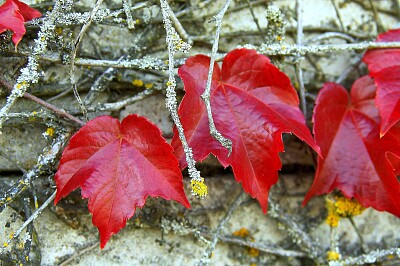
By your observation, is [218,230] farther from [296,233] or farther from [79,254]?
[79,254]

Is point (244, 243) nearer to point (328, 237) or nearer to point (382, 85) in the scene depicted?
point (328, 237)

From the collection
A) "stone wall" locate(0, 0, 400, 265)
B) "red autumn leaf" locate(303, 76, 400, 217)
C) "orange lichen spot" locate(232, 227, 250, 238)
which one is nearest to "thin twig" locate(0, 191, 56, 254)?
"stone wall" locate(0, 0, 400, 265)

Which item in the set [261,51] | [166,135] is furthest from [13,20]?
[261,51]

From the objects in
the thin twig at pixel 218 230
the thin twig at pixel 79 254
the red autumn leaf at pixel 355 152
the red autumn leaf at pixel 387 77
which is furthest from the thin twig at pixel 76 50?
the red autumn leaf at pixel 387 77

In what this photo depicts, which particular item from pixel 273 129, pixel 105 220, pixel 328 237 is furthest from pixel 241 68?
pixel 328 237

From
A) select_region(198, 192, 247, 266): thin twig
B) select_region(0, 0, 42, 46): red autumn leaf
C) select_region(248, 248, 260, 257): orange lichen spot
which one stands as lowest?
select_region(248, 248, 260, 257): orange lichen spot

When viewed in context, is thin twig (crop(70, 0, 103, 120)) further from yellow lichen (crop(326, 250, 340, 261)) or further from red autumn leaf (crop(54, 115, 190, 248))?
yellow lichen (crop(326, 250, 340, 261))

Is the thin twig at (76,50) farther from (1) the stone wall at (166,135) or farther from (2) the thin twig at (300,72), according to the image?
(2) the thin twig at (300,72)
